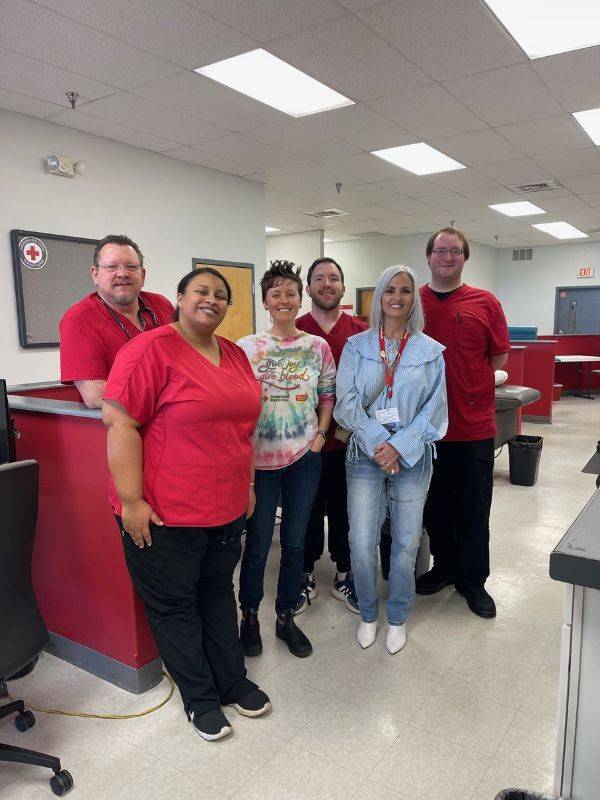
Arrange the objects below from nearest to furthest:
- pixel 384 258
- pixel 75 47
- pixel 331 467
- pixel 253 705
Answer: pixel 253 705, pixel 331 467, pixel 75 47, pixel 384 258

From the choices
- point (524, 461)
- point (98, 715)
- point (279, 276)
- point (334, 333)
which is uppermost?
point (279, 276)

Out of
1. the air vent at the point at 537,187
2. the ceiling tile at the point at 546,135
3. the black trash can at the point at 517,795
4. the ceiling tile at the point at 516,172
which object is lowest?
the black trash can at the point at 517,795

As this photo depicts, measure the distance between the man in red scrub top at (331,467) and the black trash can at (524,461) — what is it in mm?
2310

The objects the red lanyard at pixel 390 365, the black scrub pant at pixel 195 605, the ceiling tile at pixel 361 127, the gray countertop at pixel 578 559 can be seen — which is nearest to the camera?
the gray countertop at pixel 578 559

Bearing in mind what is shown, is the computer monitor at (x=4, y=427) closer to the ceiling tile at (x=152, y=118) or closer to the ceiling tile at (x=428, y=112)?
the ceiling tile at (x=152, y=118)

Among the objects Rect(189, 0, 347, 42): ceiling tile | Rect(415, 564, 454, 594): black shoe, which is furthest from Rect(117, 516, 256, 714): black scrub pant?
Rect(189, 0, 347, 42): ceiling tile

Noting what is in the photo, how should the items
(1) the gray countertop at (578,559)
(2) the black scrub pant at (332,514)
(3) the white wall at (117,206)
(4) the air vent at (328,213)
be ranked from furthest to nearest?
(4) the air vent at (328,213) → (3) the white wall at (117,206) → (2) the black scrub pant at (332,514) → (1) the gray countertop at (578,559)

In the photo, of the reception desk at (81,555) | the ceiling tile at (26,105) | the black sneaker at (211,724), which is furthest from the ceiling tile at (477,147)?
the black sneaker at (211,724)

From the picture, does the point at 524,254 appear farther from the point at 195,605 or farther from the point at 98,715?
the point at 98,715

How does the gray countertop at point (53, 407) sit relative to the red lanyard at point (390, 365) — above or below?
below

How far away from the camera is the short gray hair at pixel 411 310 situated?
2131 millimetres

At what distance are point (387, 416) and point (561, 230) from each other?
372 inches

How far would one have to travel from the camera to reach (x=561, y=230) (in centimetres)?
991

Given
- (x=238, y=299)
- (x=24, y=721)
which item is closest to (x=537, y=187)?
(x=238, y=299)
